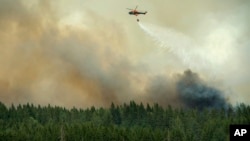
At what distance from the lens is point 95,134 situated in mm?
173750

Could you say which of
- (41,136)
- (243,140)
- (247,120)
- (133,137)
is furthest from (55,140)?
(243,140)

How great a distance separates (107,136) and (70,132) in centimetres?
1082

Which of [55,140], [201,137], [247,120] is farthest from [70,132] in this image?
[247,120]

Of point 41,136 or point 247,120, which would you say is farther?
point 247,120

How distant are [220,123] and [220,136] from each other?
1017 cm

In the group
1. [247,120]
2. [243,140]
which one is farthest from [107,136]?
[243,140]

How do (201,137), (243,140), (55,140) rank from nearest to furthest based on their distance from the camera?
(243,140) → (55,140) → (201,137)

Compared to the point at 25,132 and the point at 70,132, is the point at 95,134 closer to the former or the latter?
the point at 70,132

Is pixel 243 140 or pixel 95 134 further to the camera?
pixel 95 134

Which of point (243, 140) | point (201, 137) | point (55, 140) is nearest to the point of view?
point (243, 140)

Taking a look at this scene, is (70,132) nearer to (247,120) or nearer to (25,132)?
(25,132)

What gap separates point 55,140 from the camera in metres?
170

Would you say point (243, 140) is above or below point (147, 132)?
below

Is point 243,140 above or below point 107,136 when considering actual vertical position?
below
